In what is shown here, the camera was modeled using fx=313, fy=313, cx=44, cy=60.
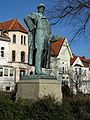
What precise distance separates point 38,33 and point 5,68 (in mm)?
40198

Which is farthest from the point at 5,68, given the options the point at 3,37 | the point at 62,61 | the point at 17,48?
the point at 62,61

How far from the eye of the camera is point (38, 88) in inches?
444

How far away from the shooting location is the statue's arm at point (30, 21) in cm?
1213

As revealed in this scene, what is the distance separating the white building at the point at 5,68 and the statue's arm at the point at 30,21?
128 feet

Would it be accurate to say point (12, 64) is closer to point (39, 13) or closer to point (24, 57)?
point (24, 57)

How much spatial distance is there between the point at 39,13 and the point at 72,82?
54119 millimetres

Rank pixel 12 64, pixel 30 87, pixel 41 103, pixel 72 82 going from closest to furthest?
1. pixel 41 103
2. pixel 30 87
3. pixel 12 64
4. pixel 72 82

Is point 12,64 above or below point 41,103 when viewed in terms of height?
above

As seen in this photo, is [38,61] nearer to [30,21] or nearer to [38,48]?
[38,48]

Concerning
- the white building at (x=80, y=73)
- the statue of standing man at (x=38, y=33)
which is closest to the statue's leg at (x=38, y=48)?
the statue of standing man at (x=38, y=33)

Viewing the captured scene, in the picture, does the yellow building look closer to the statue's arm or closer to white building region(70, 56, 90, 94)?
white building region(70, 56, 90, 94)

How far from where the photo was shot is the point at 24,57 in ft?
179

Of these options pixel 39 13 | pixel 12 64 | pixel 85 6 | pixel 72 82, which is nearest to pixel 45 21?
pixel 39 13

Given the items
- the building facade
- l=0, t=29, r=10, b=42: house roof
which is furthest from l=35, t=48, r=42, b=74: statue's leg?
the building facade
